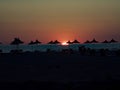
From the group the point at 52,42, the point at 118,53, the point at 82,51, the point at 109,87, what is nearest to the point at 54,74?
the point at 109,87

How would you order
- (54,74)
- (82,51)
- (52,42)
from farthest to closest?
(52,42) < (82,51) < (54,74)

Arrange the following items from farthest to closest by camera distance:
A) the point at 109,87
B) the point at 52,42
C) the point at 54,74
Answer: the point at 52,42 < the point at 54,74 < the point at 109,87

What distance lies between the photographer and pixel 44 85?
49.5 ft

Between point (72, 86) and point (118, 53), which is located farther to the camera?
point (118, 53)

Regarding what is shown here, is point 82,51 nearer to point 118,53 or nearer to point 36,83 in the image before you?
point 118,53

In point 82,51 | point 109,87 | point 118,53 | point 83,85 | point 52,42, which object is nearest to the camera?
point 109,87

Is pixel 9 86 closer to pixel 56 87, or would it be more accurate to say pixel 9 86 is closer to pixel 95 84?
pixel 56 87

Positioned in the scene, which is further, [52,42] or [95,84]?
[52,42]

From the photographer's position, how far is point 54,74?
20.5 m

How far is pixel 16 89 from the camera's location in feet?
47.5

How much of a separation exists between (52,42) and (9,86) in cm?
5301

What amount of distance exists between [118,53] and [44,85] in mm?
25861

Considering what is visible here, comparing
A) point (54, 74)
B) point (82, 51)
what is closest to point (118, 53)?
point (82, 51)

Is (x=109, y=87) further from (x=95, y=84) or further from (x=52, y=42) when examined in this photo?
(x=52, y=42)
